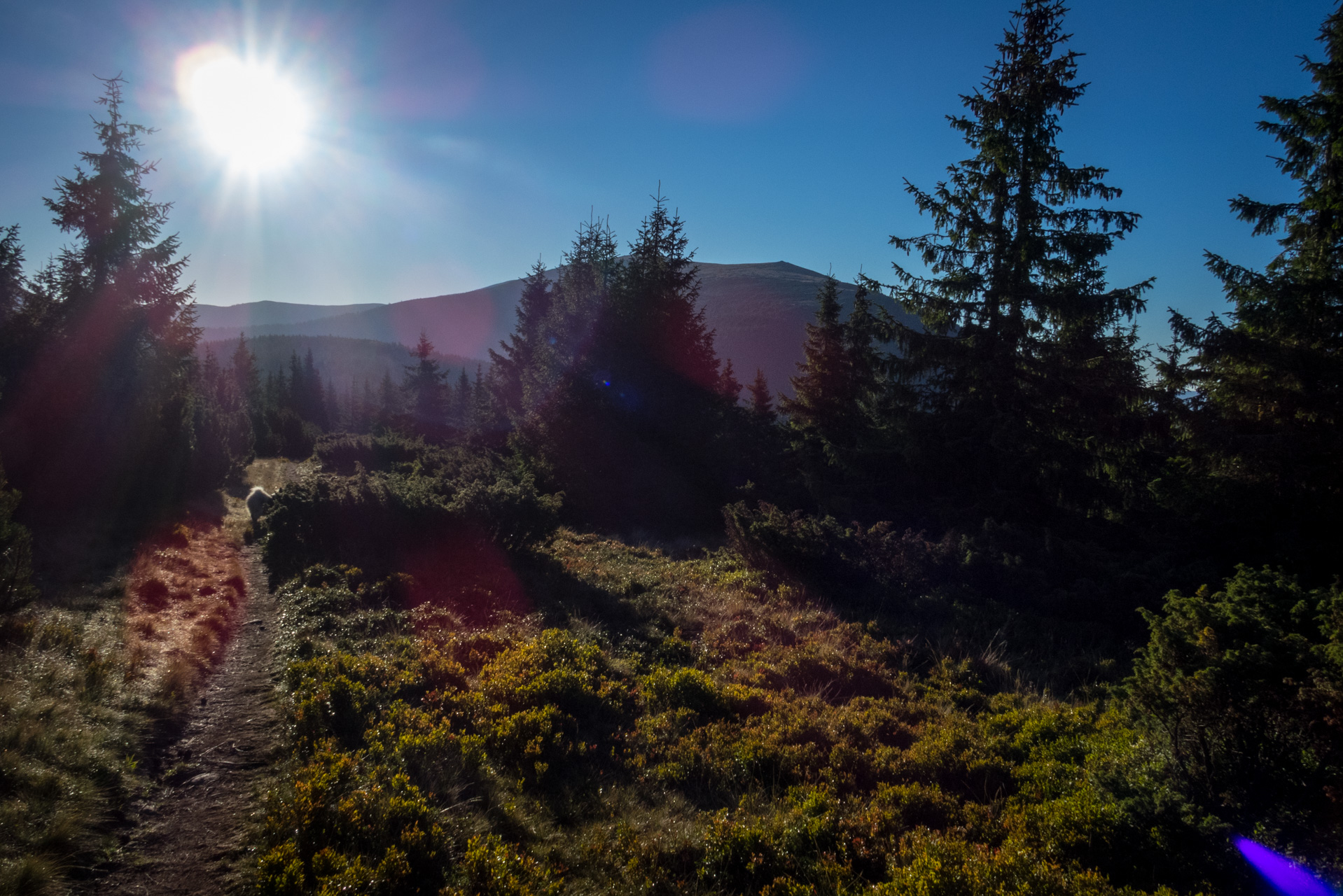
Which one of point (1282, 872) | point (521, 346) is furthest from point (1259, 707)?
point (521, 346)

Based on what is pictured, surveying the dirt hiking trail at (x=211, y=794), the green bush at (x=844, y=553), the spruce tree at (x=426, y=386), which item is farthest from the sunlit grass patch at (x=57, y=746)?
the spruce tree at (x=426, y=386)

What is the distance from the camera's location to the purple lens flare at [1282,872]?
3.63m

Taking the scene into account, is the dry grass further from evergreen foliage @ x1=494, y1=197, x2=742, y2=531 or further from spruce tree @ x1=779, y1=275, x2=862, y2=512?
spruce tree @ x1=779, y1=275, x2=862, y2=512

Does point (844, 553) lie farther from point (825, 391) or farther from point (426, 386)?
point (426, 386)

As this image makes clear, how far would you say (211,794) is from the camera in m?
5.62

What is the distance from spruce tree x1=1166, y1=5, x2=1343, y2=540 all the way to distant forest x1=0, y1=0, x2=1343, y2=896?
7 cm

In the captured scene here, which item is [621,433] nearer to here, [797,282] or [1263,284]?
[1263,284]

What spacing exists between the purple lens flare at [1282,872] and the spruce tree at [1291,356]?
32.3 feet

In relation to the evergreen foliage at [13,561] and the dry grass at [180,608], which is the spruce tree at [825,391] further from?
the evergreen foliage at [13,561]

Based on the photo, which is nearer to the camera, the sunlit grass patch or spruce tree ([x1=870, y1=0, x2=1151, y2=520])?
the sunlit grass patch

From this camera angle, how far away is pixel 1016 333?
1523 centimetres

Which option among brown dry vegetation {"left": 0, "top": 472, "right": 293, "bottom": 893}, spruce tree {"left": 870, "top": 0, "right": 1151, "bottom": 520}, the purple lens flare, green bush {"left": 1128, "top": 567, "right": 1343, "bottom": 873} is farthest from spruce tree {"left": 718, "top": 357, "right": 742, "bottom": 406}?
the purple lens flare

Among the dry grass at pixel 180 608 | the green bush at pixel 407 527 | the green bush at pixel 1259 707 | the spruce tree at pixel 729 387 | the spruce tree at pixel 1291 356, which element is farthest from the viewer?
the spruce tree at pixel 729 387

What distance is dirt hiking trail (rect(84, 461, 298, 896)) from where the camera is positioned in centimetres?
453
